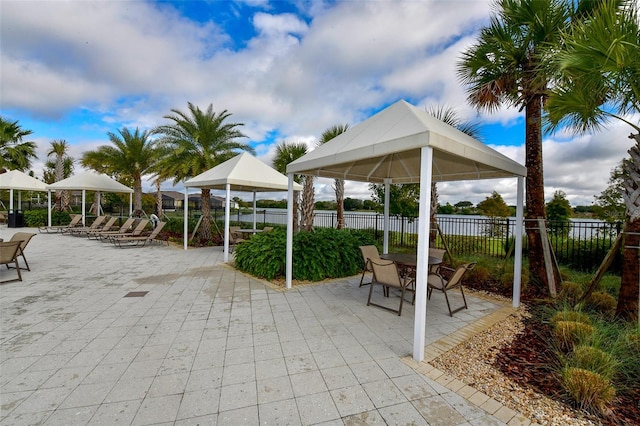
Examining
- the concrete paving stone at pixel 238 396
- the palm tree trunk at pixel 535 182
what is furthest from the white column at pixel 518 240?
the concrete paving stone at pixel 238 396

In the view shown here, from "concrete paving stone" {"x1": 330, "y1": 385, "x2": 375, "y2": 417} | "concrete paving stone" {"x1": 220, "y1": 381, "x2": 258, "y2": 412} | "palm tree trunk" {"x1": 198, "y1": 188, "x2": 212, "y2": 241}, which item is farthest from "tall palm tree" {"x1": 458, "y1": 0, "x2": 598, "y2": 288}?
"palm tree trunk" {"x1": 198, "y1": 188, "x2": 212, "y2": 241}

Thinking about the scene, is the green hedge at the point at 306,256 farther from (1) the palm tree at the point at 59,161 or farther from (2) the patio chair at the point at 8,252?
(1) the palm tree at the point at 59,161

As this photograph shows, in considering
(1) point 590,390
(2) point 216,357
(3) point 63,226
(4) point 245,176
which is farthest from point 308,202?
(3) point 63,226

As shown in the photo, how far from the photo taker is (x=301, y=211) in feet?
30.5

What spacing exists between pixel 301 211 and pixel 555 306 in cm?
674

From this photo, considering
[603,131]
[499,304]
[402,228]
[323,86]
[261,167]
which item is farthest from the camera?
[402,228]

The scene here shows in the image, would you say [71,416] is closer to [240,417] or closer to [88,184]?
[240,417]

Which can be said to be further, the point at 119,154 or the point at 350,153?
the point at 119,154

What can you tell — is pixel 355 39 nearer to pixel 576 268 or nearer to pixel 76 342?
pixel 76 342

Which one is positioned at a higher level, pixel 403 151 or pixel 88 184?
pixel 88 184

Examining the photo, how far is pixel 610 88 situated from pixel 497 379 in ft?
12.8

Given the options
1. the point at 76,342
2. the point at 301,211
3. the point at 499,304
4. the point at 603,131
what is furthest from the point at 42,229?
the point at 603,131

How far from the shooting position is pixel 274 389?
8.00 feet

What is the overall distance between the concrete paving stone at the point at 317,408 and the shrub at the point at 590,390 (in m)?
2.03
